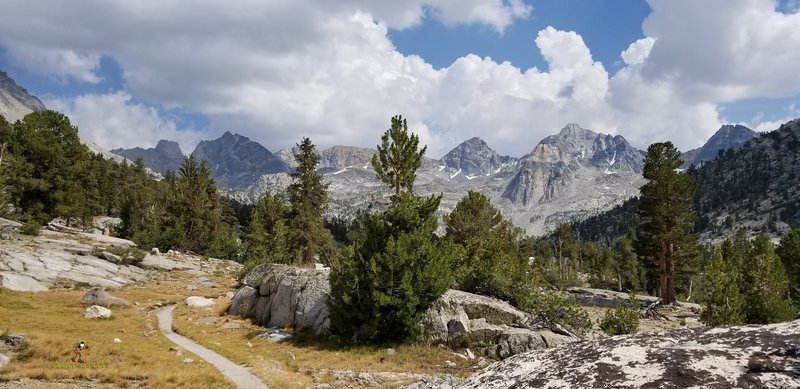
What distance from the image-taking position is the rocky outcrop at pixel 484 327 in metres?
24.2

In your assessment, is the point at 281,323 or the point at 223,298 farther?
the point at 223,298

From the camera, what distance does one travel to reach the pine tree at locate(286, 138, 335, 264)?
5766 cm

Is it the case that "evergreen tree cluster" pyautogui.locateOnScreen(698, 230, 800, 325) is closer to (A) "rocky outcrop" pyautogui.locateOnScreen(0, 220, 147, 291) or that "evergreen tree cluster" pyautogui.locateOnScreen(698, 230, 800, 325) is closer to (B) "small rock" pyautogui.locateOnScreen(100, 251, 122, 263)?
(A) "rocky outcrop" pyautogui.locateOnScreen(0, 220, 147, 291)

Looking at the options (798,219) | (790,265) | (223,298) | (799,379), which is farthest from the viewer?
(798,219)

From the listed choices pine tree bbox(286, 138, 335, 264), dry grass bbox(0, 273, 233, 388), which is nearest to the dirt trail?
dry grass bbox(0, 273, 233, 388)

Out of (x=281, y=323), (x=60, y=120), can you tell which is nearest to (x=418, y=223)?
(x=281, y=323)

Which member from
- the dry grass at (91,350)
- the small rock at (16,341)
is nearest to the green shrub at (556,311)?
the dry grass at (91,350)

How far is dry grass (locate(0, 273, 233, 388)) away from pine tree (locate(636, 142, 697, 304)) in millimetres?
51583

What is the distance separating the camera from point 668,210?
52.9 metres

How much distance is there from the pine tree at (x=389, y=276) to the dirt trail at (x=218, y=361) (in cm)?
656

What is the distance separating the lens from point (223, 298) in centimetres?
4794

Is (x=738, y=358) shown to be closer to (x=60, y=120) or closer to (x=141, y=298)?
(x=141, y=298)

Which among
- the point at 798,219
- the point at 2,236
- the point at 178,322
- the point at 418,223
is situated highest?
the point at 798,219

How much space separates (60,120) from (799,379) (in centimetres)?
8536
